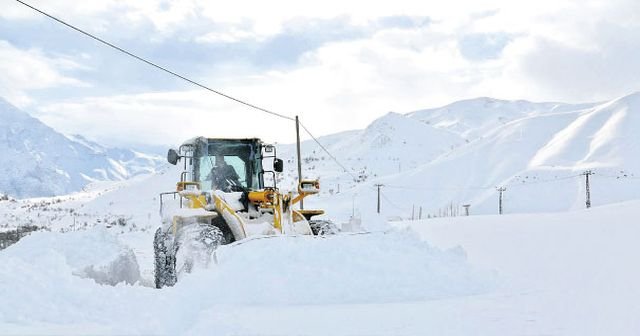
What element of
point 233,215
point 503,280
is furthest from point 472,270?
point 233,215

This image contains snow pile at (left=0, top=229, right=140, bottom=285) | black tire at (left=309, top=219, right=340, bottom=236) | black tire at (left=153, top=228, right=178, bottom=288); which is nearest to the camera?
black tire at (left=153, top=228, right=178, bottom=288)

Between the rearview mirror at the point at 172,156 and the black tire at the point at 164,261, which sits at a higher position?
the rearview mirror at the point at 172,156

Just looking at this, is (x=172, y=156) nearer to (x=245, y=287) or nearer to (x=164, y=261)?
(x=164, y=261)

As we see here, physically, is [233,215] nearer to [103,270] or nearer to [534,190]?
[103,270]

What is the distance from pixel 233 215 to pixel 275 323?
11.9ft

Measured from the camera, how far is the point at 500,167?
52844 mm

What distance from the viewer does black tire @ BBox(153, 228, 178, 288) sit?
8.80m

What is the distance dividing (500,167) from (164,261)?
4760cm

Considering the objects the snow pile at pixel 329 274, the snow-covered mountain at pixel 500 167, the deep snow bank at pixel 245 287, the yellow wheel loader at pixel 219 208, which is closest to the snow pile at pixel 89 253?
the yellow wheel loader at pixel 219 208

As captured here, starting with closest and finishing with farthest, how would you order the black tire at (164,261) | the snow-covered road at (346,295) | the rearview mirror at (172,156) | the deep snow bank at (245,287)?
the snow-covered road at (346,295) → the deep snow bank at (245,287) → the black tire at (164,261) → the rearview mirror at (172,156)

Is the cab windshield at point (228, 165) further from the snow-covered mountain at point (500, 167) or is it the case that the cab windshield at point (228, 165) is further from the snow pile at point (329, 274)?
the snow-covered mountain at point (500, 167)

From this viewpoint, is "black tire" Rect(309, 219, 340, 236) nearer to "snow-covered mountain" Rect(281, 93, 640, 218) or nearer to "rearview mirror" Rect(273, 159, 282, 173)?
"rearview mirror" Rect(273, 159, 282, 173)

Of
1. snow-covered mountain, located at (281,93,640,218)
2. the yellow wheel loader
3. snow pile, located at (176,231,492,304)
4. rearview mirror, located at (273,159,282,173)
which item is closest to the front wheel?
the yellow wheel loader

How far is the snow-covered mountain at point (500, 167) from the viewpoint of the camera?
41.5 meters
